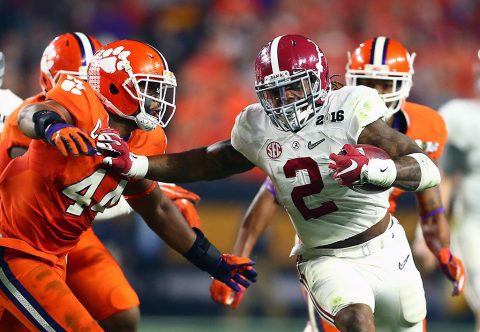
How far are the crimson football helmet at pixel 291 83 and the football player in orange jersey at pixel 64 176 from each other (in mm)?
420

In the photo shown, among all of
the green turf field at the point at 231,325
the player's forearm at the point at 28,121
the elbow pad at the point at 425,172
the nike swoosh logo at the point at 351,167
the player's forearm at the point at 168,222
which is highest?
the player's forearm at the point at 28,121

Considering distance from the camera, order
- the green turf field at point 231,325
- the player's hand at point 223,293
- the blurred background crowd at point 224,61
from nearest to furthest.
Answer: the player's hand at point 223,293
the green turf field at point 231,325
the blurred background crowd at point 224,61

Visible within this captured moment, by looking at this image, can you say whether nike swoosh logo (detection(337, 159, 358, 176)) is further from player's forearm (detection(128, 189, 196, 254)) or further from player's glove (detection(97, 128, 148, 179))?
player's forearm (detection(128, 189, 196, 254))

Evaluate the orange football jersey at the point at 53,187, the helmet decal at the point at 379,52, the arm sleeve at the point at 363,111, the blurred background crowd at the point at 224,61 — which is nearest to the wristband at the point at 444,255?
the helmet decal at the point at 379,52

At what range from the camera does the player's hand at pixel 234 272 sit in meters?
3.95

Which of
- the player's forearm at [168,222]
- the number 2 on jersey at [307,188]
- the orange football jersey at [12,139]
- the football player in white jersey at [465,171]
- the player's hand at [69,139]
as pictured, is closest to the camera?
the player's hand at [69,139]

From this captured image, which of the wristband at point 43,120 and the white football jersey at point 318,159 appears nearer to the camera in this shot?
the wristband at point 43,120

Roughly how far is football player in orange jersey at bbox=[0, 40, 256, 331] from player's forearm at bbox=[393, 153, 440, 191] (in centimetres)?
98

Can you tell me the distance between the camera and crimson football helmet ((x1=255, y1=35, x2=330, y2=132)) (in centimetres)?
350

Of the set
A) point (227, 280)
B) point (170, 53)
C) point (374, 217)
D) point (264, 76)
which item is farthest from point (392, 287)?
point (170, 53)

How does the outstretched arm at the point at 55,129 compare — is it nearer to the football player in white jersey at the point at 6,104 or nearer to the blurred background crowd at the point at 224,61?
the football player in white jersey at the point at 6,104

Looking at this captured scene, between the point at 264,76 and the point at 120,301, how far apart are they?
1.26m

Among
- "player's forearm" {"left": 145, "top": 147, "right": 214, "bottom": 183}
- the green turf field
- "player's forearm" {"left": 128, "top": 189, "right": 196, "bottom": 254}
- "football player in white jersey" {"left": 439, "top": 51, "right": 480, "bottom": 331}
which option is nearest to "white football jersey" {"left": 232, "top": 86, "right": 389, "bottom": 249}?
"player's forearm" {"left": 145, "top": 147, "right": 214, "bottom": 183}

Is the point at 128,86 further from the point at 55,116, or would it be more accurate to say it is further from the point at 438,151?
the point at 438,151
